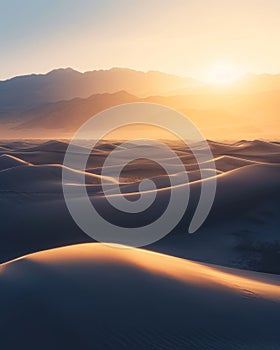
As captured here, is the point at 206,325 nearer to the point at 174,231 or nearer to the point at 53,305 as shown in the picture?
the point at 53,305

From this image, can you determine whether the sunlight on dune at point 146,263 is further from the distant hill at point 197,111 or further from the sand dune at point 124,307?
the distant hill at point 197,111

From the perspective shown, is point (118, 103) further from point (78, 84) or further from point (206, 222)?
point (206, 222)

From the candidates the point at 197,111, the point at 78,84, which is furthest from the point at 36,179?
the point at 78,84

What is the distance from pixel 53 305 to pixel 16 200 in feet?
24.6

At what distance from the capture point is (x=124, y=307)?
3.53m

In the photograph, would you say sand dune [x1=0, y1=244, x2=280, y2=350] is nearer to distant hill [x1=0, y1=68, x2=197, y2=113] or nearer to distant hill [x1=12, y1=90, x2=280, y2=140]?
distant hill [x1=12, y1=90, x2=280, y2=140]

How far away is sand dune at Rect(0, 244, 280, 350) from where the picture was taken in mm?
3168

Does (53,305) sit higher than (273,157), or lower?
lower

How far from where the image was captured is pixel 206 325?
3484mm

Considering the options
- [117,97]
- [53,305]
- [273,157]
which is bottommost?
[53,305]

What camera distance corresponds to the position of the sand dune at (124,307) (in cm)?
317

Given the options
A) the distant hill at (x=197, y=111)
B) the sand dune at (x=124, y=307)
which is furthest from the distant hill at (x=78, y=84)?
the sand dune at (x=124, y=307)

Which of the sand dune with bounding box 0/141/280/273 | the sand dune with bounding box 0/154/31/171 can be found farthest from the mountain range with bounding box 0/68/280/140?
the sand dune with bounding box 0/141/280/273

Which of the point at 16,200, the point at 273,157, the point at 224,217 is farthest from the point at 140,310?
the point at 273,157
